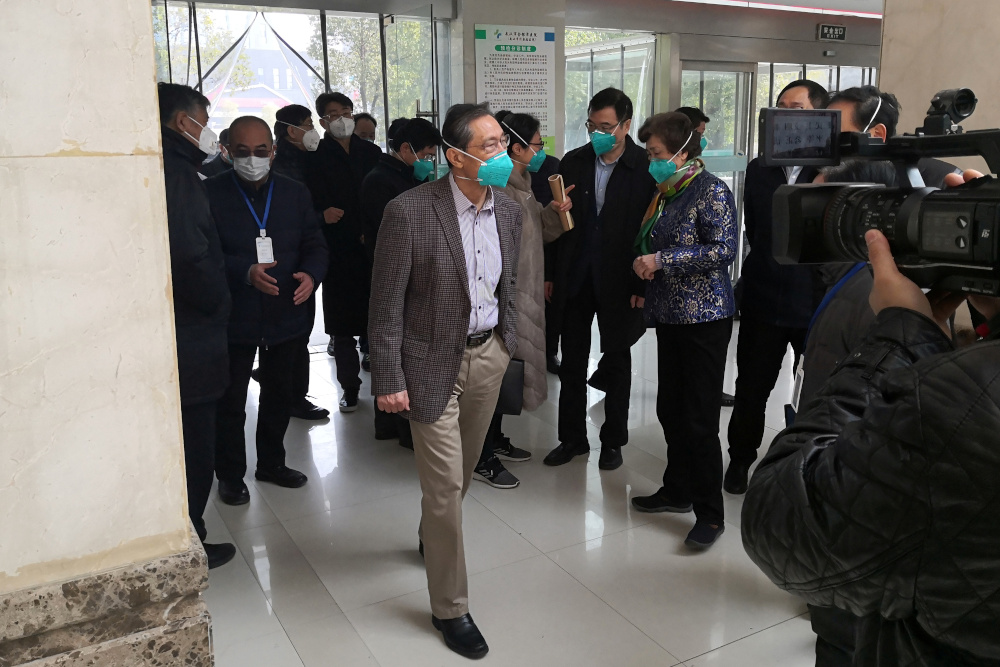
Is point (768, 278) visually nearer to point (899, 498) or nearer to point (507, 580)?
point (507, 580)

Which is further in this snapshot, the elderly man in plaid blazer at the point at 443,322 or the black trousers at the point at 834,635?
the elderly man in plaid blazer at the point at 443,322

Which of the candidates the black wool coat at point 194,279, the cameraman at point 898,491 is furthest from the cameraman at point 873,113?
the black wool coat at point 194,279

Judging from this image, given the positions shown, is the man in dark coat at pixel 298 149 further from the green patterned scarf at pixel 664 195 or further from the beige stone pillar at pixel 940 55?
the beige stone pillar at pixel 940 55

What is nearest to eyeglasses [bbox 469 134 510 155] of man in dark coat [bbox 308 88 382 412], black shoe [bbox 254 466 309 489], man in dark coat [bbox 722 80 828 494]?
man in dark coat [bbox 722 80 828 494]

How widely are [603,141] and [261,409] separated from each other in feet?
6.42

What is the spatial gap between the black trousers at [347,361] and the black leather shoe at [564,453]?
1.43 m

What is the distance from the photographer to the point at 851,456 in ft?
3.02

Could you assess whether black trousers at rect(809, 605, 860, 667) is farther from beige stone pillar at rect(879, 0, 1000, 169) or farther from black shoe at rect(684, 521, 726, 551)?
beige stone pillar at rect(879, 0, 1000, 169)

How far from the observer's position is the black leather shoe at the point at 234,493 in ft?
11.6

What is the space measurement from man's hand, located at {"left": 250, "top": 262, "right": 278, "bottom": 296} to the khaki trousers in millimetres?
1251

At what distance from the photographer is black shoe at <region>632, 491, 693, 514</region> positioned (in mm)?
3424

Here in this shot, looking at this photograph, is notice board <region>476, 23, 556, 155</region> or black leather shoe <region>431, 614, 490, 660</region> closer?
black leather shoe <region>431, 614, 490, 660</region>

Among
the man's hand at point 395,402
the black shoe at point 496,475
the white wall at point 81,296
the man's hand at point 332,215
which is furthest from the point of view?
the man's hand at point 332,215

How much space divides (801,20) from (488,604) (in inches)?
255
